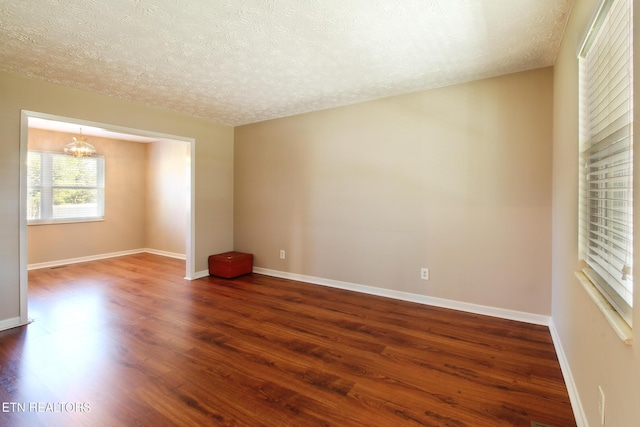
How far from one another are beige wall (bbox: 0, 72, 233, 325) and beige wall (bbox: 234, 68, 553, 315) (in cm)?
75

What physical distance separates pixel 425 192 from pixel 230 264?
293cm

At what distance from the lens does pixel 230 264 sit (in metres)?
4.61

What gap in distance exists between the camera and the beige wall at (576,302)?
1.04 m

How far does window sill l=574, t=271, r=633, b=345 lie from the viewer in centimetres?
103

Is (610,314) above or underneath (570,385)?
above

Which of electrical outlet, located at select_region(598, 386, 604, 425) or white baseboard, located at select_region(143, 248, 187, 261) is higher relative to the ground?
electrical outlet, located at select_region(598, 386, 604, 425)

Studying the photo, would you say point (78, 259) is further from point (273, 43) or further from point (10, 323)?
point (273, 43)

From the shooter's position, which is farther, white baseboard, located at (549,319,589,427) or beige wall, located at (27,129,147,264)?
beige wall, located at (27,129,147,264)

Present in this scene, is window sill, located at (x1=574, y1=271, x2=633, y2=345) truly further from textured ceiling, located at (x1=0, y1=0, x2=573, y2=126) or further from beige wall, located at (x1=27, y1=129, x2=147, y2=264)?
beige wall, located at (x1=27, y1=129, x2=147, y2=264)

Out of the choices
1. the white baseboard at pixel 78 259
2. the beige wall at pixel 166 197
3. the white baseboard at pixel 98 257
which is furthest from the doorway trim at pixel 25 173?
the white baseboard at pixel 78 259

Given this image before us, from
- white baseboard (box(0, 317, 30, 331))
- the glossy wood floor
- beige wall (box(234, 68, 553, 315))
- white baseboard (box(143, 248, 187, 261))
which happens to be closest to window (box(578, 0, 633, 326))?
the glossy wood floor

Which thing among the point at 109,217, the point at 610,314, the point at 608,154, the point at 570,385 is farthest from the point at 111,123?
the point at 570,385

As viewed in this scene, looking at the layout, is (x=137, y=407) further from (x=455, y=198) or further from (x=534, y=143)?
(x=534, y=143)

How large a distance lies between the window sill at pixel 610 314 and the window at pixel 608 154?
2cm
